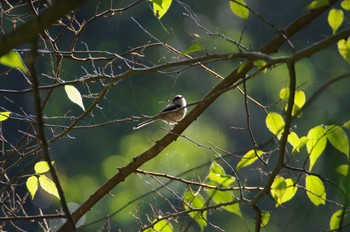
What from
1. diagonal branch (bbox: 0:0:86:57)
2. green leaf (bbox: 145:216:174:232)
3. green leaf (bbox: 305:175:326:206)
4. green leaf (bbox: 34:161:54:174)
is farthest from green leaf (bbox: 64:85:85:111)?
diagonal branch (bbox: 0:0:86:57)

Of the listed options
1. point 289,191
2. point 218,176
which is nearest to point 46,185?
point 218,176

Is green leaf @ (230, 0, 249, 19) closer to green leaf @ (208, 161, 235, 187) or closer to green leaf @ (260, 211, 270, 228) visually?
green leaf @ (208, 161, 235, 187)

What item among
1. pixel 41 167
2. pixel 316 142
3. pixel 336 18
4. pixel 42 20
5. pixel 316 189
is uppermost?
pixel 42 20

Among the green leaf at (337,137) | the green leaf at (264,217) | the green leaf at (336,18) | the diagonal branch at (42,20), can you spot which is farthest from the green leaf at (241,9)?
the diagonal branch at (42,20)

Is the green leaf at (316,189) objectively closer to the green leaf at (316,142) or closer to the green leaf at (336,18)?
the green leaf at (316,142)

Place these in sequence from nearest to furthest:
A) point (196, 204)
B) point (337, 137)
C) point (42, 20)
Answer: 1. point (42, 20)
2. point (337, 137)
3. point (196, 204)

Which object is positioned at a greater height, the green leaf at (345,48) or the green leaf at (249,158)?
the green leaf at (345,48)

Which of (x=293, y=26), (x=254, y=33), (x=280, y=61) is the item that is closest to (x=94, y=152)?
(x=254, y=33)

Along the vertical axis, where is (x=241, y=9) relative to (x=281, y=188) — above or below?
above

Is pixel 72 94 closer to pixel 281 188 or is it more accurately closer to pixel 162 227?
pixel 162 227

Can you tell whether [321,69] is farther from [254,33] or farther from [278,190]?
[278,190]

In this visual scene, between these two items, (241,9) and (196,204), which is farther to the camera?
(196,204)

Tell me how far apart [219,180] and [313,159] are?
184 mm

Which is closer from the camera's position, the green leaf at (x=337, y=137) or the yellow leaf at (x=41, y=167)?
the green leaf at (x=337, y=137)
